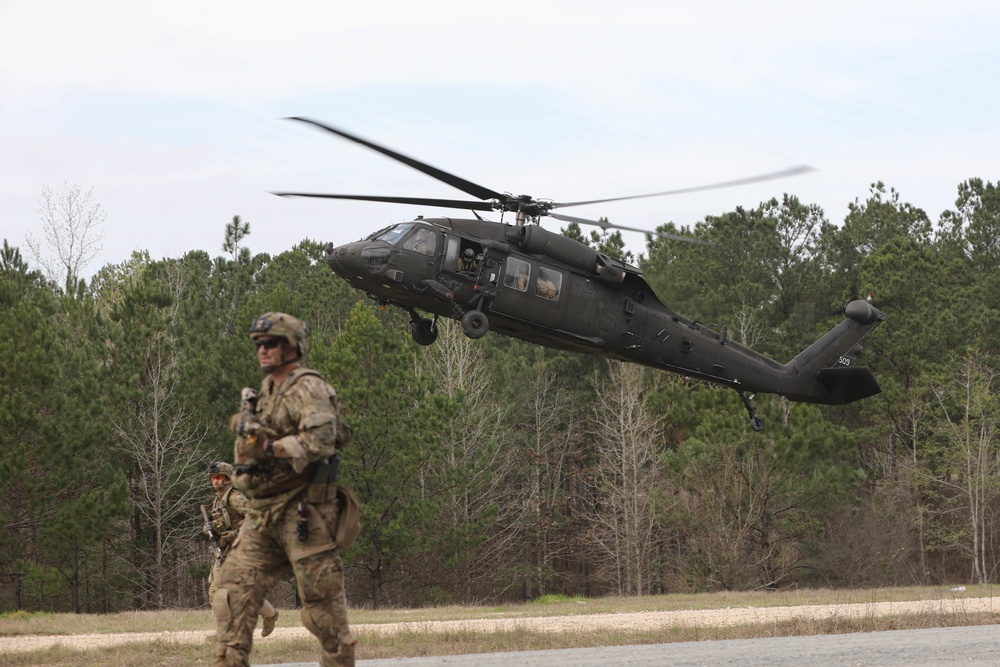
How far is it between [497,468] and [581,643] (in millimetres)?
29723

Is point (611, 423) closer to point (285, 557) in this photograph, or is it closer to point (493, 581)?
point (493, 581)

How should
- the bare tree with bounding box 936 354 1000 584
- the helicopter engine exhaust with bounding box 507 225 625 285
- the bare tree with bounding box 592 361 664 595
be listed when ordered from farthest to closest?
the bare tree with bounding box 592 361 664 595 < the bare tree with bounding box 936 354 1000 584 < the helicopter engine exhaust with bounding box 507 225 625 285

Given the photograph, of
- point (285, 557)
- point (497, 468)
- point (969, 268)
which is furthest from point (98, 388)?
point (969, 268)

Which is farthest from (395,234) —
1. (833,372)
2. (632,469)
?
(632,469)

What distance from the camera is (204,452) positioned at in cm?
3675

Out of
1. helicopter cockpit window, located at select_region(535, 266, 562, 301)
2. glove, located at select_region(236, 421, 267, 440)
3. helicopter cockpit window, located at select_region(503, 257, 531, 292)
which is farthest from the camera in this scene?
helicopter cockpit window, located at select_region(535, 266, 562, 301)

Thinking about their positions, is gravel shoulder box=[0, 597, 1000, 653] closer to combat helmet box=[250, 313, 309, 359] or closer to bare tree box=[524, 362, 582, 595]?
combat helmet box=[250, 313, 309, 359]

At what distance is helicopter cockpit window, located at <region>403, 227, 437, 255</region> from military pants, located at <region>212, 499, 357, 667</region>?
34.7ft

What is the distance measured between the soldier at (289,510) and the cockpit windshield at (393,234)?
1039 cm

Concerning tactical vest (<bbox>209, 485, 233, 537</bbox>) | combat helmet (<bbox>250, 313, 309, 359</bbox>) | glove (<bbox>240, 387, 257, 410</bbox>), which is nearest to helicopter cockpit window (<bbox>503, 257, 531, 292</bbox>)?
tactical vest (<bbox>209, 485, 233, 537</bbox>)

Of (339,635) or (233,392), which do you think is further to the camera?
(233,392)

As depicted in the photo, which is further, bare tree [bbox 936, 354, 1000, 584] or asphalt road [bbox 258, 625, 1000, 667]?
bare tree [bbox 936, 354, 1000, 584]

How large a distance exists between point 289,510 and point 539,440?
40.3 m

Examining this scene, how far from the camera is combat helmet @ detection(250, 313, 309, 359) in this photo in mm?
7180
